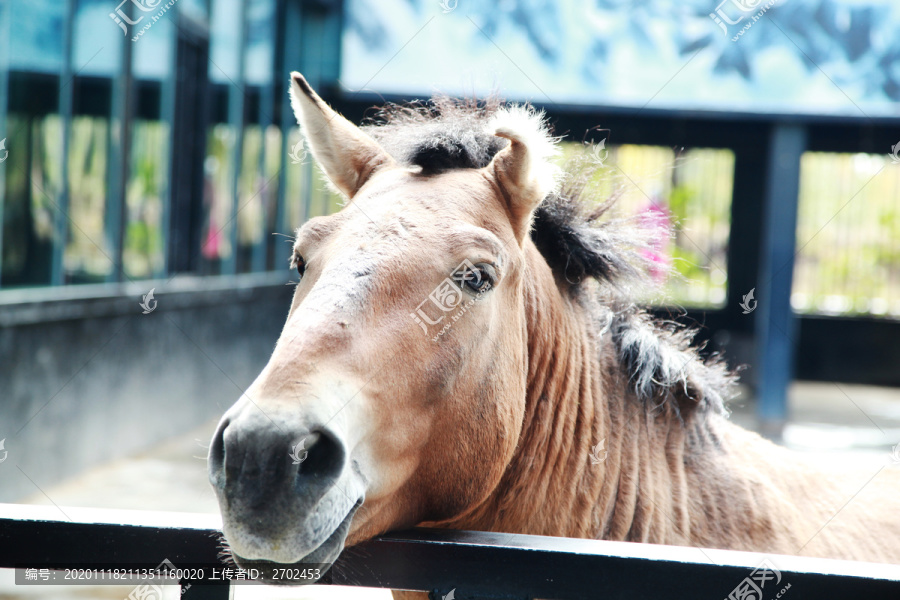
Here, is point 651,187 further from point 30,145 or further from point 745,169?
point 30,145

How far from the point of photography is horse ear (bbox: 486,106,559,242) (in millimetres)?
2062

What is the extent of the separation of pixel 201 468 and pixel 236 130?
4536mm

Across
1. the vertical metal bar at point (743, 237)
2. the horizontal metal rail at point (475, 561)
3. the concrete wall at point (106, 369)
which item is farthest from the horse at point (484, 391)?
the vertical metal bar at point (743, 237)

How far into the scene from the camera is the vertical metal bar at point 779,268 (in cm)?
1016

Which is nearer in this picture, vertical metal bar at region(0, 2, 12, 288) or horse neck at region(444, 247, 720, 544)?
horse neck at region(444, 247, 720, 544)

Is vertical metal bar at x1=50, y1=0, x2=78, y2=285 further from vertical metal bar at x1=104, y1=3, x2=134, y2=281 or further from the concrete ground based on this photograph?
the concrete ground

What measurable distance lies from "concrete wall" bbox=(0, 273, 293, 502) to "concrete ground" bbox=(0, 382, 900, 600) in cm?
22

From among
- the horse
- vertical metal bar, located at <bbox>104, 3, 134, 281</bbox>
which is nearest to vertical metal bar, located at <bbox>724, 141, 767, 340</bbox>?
vertical metal bar, located at <bbox>104, 3, 134, 281</bbox>

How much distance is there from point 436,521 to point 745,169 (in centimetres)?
1473

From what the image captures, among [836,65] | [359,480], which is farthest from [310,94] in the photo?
[836,65]

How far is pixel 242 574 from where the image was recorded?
60.6 inches

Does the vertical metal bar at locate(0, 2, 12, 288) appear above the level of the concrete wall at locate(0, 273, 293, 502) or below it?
above

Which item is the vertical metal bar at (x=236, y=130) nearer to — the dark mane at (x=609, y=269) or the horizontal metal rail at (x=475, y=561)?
the dark mane at (x=609, y=269)

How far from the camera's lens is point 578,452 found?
229 centimetres
